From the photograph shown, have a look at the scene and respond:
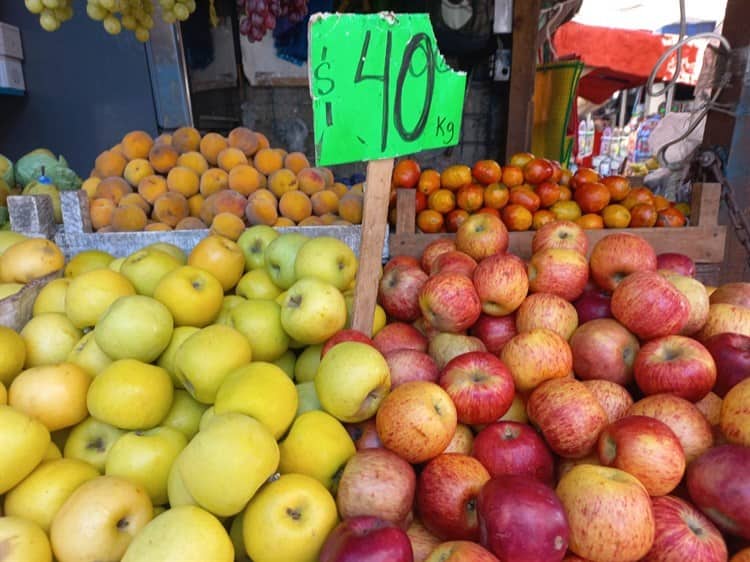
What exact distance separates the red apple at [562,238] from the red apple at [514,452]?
87 cm

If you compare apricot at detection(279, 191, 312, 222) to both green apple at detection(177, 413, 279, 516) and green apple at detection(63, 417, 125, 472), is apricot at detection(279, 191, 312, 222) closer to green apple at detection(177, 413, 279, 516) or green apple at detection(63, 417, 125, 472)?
green apple at detection(63, 417, 125, 472)

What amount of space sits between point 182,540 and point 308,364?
697mm

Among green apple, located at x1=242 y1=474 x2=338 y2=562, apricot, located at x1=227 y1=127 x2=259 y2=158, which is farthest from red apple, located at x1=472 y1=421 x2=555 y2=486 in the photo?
apricot, located at x1=227 y1=127 x2=259 y2=158

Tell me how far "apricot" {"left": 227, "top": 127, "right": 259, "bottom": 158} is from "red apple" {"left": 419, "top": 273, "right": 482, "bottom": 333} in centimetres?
191

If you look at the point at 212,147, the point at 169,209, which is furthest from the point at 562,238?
the point at 212,147

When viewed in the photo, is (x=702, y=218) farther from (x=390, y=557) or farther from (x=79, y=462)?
(x=79, y=462)

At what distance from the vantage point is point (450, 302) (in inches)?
60.7

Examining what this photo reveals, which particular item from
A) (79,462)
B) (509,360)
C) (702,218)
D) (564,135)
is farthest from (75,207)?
(564,135)

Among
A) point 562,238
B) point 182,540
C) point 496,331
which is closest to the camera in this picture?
point 182,540

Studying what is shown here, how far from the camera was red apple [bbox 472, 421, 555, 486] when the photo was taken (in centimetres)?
117

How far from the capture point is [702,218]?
2.72 meters

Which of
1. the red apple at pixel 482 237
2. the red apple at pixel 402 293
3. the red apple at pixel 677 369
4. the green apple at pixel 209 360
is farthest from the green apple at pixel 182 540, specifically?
the red apple at pixel 482 237

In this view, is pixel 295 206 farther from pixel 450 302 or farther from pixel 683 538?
pixel 683 538

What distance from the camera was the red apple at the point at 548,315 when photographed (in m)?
1.57
